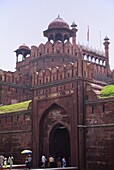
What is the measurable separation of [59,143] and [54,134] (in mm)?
673

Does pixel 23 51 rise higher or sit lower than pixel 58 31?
lower

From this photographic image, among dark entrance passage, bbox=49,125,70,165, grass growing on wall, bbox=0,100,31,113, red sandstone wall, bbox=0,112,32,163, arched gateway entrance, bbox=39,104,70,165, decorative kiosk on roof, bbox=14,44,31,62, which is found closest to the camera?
arched gateway entrance, bbox=39,104,70,165

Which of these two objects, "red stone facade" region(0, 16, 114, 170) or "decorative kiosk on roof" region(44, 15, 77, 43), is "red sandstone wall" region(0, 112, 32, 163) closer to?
"red stone facade" region(0, 16, 114, 170)

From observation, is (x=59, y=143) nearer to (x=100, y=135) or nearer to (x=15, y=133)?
(x=15, y=133)

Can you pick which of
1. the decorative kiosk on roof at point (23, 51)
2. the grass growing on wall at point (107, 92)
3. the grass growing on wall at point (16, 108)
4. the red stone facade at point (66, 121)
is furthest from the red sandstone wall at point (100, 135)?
the decorative kiosk on roof at point (23, 51)

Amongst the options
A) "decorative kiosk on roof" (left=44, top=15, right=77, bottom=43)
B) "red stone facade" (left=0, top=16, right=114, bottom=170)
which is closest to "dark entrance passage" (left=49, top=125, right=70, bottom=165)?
"red stone facade" (left=0, top=16, right=114, bottom=170)

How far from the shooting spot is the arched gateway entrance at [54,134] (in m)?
15.8

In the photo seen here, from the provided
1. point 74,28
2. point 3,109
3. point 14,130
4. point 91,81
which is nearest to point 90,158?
point 91,81

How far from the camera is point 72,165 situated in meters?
14.3

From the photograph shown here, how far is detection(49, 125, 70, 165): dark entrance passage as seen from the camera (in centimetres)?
1630

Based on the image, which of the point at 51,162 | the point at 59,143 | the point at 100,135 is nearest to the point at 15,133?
the point at 59,143

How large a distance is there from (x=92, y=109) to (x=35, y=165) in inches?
173

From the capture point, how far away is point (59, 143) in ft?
55.0

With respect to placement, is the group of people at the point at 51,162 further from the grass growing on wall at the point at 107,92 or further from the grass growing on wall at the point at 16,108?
the grass growing on wall at the point at 16,108
